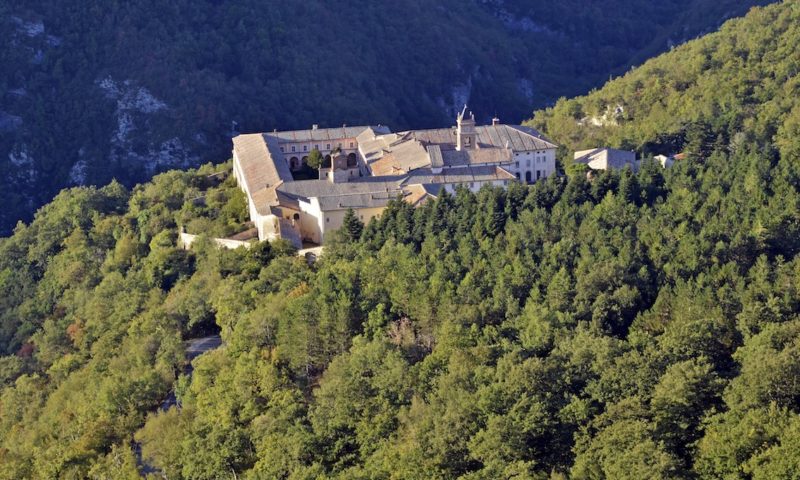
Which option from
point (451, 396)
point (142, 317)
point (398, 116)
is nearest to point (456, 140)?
point (142, 317)

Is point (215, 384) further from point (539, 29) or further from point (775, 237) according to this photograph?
point (539, 29)

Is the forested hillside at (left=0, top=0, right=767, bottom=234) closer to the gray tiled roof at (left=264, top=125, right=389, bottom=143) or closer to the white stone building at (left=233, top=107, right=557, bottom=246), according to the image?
the gray tiled roof at (left=264, top=125, right=389, bottom=143)

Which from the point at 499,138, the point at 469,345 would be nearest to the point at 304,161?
the point at 499,138

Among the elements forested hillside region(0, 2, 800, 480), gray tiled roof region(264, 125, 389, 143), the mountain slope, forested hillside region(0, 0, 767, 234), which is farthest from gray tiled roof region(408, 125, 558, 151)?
forested hillside region(0, 0, 767, 234)

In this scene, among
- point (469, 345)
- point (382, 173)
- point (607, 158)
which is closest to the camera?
point (469, 345)

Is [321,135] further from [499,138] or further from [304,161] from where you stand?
[499,138]

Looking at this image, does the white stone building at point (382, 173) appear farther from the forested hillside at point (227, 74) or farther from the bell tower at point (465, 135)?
the forested hillside at point (227, 74)
